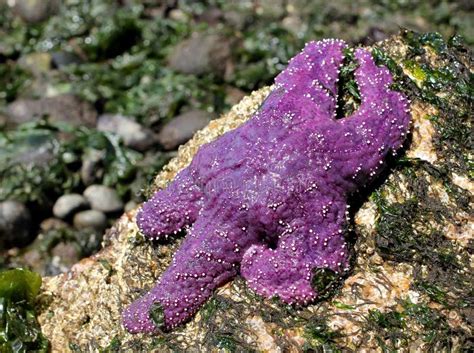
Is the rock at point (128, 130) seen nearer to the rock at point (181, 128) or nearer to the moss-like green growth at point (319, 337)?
the rock at point (181, 128)

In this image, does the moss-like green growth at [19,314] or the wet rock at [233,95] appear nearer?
the moss-like green growth at [19,314]

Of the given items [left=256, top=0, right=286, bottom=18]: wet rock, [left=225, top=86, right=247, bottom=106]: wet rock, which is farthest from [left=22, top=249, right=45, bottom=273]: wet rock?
[left=256, top=0, right=286, bottom=18]: wet rock

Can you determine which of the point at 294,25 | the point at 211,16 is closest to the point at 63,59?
the point at 211,16

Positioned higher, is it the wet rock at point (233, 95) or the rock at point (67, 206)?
the wet rock at point (233, 95)

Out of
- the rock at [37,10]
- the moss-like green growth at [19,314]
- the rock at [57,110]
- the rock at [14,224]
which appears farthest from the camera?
the rock at [37,10]

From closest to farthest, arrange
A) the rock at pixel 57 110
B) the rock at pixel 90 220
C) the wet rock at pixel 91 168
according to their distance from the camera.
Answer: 1. the rock at pixel 90 220
2. the wet rock at pixel 91 168
3. the rock at pixel 57 110

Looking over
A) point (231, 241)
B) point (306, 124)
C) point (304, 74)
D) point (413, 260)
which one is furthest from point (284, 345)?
point (304, 74)

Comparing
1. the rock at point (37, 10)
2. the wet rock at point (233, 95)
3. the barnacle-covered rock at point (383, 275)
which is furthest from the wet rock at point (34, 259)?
the rock at point (37, 10)

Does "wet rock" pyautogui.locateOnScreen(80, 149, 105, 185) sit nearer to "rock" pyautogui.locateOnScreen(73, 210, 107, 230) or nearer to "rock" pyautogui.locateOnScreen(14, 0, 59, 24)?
"rock" pyautogui.locateOnScreen(73, 210, 107, 230)
